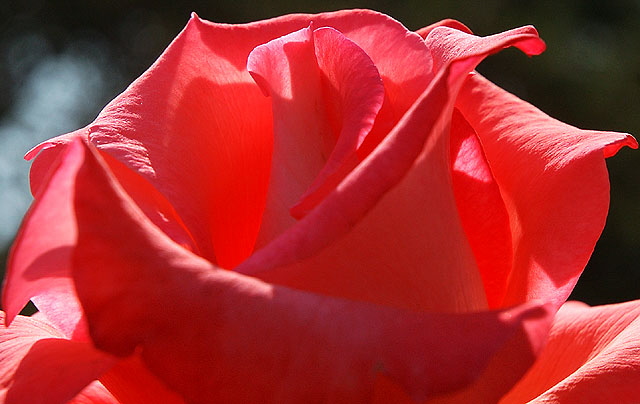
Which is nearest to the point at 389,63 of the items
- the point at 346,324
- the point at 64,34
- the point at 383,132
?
the point at 383,132

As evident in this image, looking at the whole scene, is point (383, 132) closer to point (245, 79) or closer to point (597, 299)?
point (245, 79)

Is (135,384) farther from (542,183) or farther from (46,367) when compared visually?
(542,183)

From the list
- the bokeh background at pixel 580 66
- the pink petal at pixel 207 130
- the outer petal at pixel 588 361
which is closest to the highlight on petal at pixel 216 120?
the pink petal at pixel 207 130

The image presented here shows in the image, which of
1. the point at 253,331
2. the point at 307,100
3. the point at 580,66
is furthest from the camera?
the point at 580,66

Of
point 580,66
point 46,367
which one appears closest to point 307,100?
point 46,367

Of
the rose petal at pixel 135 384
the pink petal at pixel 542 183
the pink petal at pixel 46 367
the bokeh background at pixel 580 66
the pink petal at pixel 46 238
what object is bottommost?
the bokeh background at pixel 580 66

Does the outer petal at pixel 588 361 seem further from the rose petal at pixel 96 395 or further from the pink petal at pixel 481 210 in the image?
the rose petal at pixel 96 395

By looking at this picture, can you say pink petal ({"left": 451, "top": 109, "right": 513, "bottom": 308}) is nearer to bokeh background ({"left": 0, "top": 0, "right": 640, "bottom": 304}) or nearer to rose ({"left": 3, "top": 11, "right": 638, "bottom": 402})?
rose ({"left": 3, "top": 11, "right": 638, "bottom": 402})
